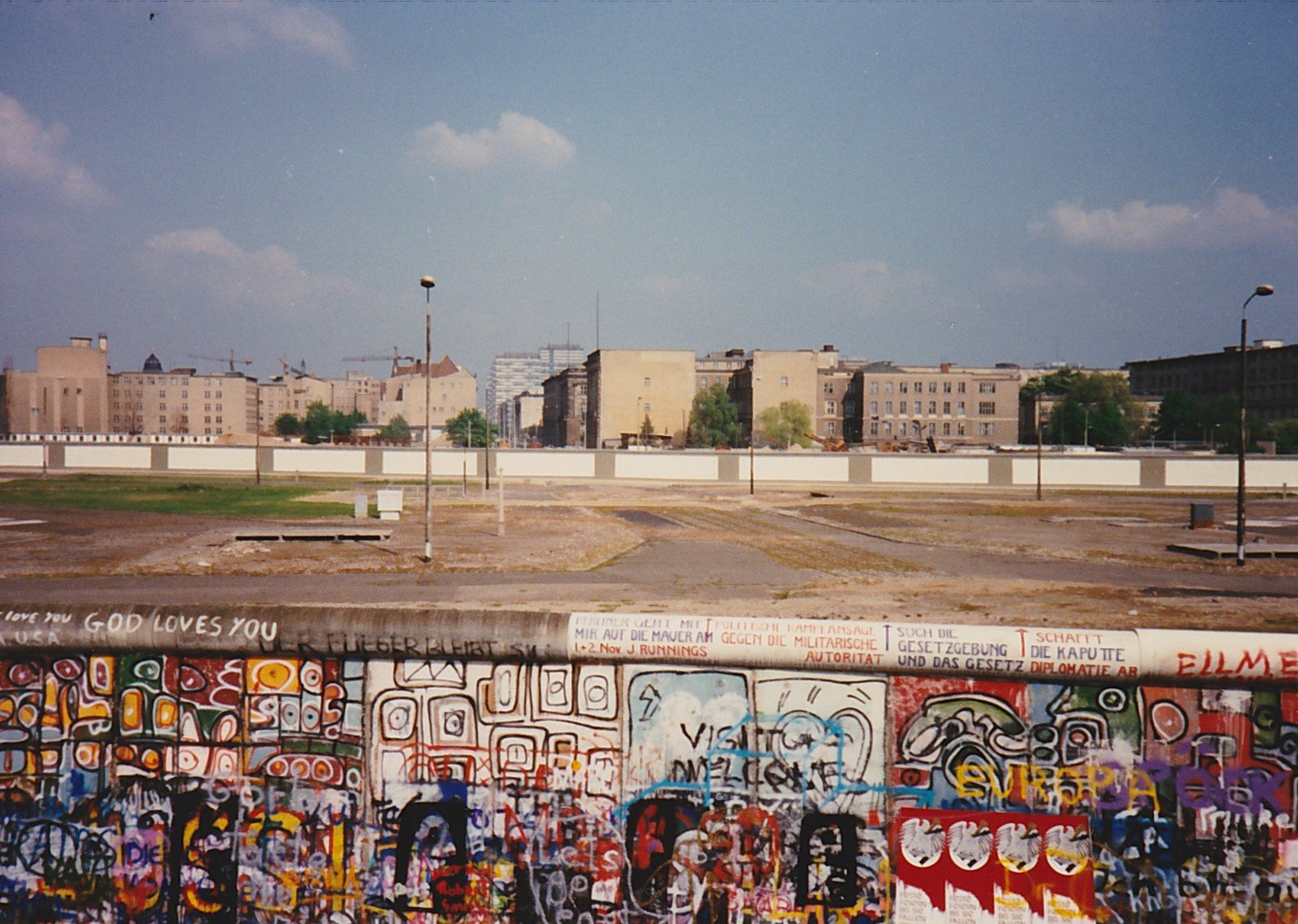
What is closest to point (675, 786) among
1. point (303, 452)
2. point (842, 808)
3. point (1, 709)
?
point (842, 808)

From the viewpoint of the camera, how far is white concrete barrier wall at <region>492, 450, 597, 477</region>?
7238cm

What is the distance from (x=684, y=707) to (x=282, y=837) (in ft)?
10.9

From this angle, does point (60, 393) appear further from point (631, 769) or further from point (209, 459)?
point (631, 769)

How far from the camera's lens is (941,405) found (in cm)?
12088

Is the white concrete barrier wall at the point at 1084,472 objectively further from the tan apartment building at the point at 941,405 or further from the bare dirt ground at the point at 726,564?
the tan apartment building at the point at 941,405

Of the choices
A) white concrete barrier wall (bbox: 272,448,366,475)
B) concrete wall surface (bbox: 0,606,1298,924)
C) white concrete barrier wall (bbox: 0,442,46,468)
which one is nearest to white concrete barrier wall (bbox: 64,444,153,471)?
white concrete barrier wall (bbox: 0,442,46,468)

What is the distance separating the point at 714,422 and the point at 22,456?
252 ft

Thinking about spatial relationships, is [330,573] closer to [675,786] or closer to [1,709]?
[1,709]

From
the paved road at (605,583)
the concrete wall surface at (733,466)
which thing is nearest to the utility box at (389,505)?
the paved road at (605,583)

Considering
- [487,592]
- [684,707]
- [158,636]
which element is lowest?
[487,592]

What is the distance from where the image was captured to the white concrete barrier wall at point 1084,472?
69.3 metres

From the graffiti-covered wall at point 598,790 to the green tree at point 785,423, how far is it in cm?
10442

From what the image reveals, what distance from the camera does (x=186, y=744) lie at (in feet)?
21.2

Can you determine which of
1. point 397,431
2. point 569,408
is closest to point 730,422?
point 569,408
